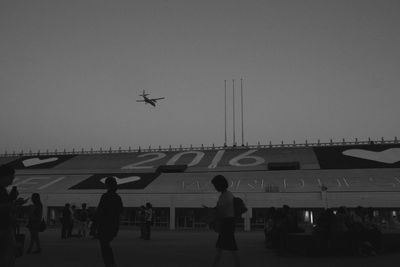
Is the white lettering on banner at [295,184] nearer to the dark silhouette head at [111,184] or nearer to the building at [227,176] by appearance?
the building at [227,176]

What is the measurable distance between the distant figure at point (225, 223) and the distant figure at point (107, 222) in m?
1.81

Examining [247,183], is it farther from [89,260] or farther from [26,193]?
[89,260]

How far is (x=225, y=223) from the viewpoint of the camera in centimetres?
760

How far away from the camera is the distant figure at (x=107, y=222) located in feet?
25.3

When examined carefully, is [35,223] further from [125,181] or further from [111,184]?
[125,181]

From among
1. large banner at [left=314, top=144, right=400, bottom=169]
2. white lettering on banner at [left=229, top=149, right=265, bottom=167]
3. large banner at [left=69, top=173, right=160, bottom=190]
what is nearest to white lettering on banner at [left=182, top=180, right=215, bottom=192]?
large banner at [left=69, top=173, right=160, bottom=190]

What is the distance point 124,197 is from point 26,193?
9423mm

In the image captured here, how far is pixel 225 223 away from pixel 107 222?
2067mm

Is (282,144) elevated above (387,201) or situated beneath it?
elevated above

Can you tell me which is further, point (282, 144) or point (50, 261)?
point (282, 144)

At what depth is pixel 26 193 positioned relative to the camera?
124ft

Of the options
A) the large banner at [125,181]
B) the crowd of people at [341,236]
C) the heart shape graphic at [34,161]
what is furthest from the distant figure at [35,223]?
the heart shape graphic at [34,161]

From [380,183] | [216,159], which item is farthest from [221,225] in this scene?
[216,159]

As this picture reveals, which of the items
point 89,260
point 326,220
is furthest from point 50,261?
point 326,220
